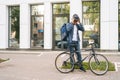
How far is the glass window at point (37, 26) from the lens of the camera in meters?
23.2

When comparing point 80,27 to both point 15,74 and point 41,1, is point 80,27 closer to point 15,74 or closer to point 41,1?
point 15,74

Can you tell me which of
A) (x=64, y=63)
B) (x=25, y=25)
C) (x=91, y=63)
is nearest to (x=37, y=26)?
(x=25, y=25)

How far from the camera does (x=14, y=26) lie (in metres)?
24.3

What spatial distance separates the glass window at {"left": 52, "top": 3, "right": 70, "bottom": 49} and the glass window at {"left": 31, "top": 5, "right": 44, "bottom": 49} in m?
0.90

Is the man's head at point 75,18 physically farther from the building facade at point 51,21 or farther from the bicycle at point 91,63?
the building facade at point 51,21

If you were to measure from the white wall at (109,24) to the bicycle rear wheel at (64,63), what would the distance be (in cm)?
922

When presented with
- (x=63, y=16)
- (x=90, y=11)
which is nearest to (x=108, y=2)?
(x=90, y=11)

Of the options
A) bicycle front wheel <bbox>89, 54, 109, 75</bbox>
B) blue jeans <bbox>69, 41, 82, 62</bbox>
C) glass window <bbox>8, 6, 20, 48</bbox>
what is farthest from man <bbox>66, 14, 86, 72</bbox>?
glass window <bbox>8, 6, 20, 48</bbox>

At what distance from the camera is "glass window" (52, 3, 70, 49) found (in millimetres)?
22516

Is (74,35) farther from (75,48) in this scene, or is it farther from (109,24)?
(109,24)

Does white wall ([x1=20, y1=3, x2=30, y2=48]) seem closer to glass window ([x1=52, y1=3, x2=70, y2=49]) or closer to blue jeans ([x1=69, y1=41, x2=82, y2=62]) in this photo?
glass window ([x1=52, y1=3, x2=70, y2=49])

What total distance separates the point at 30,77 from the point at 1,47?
13.4m

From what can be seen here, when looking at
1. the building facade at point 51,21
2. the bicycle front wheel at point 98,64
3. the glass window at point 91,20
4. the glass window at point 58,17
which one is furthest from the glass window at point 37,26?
the bicycle front wheel at point 98,64

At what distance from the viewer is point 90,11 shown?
71.5 ft
